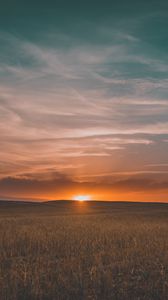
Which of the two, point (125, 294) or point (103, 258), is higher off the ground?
point (103, 258)

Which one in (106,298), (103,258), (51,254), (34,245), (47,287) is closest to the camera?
(106,298)

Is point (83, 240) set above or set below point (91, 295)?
above

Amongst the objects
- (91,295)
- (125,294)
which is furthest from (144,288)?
(91,295)

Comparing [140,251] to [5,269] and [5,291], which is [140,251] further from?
[5,291]

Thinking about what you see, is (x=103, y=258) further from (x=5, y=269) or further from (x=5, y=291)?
(x=5, y=291)

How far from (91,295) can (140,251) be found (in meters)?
5.33

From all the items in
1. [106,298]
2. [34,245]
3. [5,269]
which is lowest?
[106,298]

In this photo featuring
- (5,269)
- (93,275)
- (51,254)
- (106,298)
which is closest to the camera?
(106,298)

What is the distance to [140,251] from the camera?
39.7ft

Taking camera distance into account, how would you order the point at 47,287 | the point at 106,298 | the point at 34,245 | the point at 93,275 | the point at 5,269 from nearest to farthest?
the point at 106,298 < the point at 47,287 < the point at 93,275 < the point at 5,269 < the point at 34,245

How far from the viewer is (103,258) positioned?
425 inches

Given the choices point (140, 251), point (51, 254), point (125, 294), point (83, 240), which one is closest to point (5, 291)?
point (125, 294)

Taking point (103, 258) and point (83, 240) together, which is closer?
point (103, 258)

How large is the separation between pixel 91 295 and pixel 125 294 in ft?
2.43
